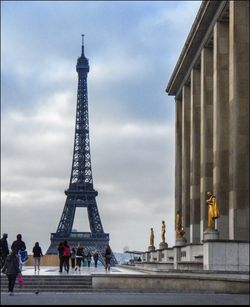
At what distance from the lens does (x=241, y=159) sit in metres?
49.3

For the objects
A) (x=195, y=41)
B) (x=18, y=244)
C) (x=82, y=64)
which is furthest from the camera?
(x=82, y=64)

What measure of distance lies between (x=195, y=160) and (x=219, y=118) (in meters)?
15.6

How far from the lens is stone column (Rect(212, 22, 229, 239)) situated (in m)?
54.5

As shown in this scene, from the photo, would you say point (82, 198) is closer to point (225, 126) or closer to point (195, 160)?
point (195, 160)

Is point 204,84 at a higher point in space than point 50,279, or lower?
higher

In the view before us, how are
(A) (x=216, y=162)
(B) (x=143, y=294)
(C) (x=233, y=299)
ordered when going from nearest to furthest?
(C) (x=233, y=299)
(B) (x=143, y=294)
(A) (x=216, y=162)

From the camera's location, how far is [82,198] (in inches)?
5915

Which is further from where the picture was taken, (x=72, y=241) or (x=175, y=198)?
(x=72, y=241)

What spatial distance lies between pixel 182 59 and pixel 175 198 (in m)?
19.0

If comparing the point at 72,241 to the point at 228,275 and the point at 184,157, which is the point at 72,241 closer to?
the point at 184,157

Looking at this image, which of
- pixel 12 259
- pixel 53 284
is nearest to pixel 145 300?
pixel 12 259

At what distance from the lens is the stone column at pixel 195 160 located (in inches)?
2714

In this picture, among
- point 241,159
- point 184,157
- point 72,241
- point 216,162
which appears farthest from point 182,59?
point 72,241

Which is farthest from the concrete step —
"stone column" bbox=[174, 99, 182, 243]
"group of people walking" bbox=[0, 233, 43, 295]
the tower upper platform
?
the tower upper platform
